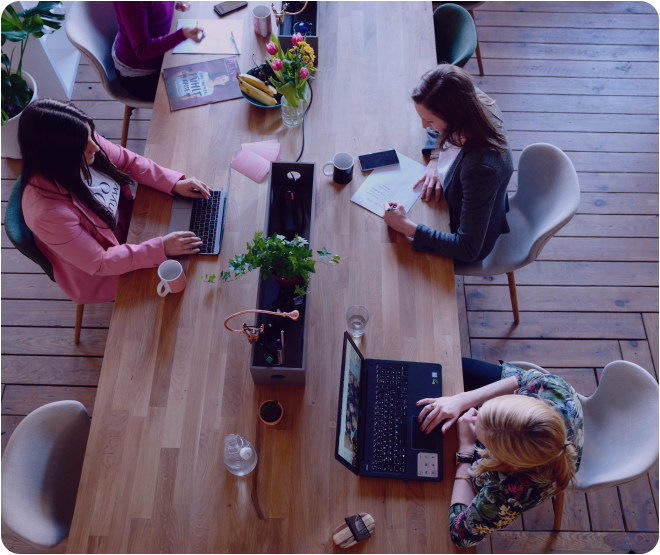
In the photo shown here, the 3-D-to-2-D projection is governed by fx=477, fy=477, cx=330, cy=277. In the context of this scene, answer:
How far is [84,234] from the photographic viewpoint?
1833mm

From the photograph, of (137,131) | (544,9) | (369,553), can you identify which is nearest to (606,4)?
(544,9)

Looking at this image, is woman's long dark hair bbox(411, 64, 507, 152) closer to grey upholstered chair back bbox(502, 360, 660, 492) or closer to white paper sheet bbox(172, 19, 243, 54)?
grey upholstered chair back bbox(502, 360, 660, 492)

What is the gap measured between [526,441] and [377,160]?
1307 mm

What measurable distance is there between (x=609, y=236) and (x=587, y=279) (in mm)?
361

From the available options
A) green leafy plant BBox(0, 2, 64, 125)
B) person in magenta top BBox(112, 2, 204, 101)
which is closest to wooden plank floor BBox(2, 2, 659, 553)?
green leafy plant BBox(0, 2, 64, 125)

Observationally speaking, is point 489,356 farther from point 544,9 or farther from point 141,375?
point 544,9

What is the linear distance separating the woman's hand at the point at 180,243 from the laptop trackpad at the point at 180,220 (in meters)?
0.09

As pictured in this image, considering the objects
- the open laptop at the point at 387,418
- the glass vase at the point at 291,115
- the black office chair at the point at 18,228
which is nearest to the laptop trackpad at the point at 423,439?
the open laptop at the point at 387,418

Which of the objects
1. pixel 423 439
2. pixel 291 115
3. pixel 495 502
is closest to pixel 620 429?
pixel 495 502

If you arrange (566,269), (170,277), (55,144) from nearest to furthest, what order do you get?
(55,144), (170,277), (566,269)

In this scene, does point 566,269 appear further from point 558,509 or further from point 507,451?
point 507,451

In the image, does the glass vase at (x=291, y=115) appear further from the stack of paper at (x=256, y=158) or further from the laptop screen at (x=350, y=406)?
the laptop screen at (x=350, y=406)

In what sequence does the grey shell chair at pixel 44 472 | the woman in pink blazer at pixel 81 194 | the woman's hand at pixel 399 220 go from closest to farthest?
the grey shell chair at pixel 44 472 < the woman in pink blazer at pixel 81 194 < the woman's hand at pixel 399 220

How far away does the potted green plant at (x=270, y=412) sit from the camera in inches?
62.6
